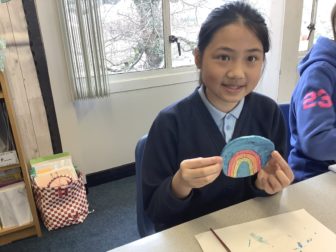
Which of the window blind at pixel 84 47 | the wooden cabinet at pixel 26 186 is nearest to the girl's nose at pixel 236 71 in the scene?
the wooden cabinet at pixel 26 186

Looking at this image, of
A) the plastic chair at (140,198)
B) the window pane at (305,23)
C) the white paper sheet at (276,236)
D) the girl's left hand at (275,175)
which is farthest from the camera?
the window pane at (305,23)

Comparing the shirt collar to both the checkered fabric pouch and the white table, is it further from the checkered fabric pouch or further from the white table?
the checkered fabric pouch

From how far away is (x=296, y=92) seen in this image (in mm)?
1166

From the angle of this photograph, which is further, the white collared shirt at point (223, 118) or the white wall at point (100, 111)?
the white wall at point (100, 111)

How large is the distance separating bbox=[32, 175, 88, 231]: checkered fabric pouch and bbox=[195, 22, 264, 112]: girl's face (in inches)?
52.6

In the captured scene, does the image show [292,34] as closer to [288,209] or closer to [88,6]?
[88,6]

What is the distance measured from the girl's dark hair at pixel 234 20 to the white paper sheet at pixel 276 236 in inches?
19.3

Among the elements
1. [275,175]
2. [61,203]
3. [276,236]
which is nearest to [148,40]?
[61,203]

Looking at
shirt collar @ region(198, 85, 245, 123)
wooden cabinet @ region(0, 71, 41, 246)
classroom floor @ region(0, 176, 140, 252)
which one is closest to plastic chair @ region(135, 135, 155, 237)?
shirt collar @ region(198, 85, 245, 123)

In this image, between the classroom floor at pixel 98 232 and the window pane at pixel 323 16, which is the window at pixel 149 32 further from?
the window pane at pixel 323 16

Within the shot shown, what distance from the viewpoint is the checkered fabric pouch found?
70.7 inches

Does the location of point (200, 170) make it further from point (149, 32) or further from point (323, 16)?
point (323, 16)

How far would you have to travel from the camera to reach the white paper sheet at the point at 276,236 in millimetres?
666

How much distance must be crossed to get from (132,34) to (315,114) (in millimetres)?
1595
